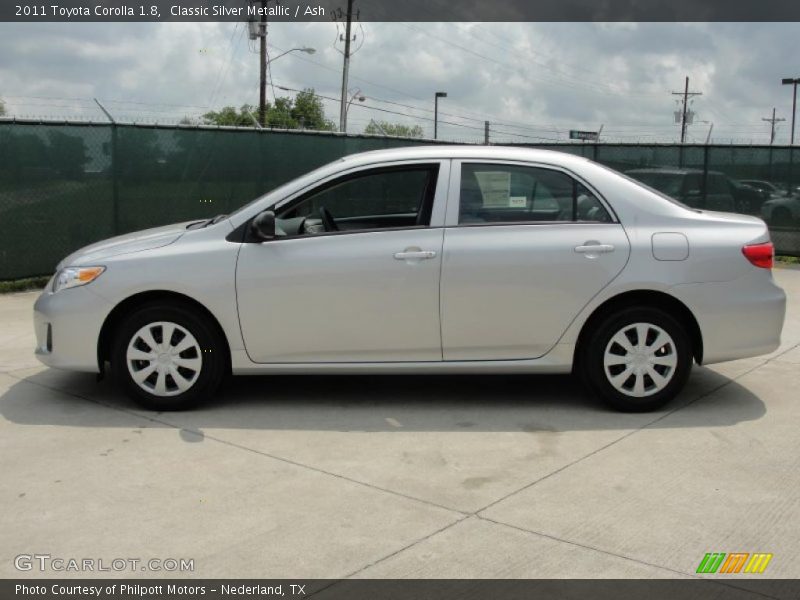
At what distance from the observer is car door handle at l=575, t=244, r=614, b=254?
219 inches

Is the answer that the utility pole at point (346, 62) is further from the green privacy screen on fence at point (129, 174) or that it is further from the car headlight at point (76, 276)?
the car headlight at point (76, 276)

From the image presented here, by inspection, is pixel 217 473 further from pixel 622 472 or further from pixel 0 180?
pixel 0 180

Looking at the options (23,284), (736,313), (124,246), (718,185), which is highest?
(718,185)

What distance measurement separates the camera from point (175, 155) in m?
11.6

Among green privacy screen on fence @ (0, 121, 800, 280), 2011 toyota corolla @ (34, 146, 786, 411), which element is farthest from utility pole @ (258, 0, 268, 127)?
2011 toyota corolla @ (34, 146, 786, 411)

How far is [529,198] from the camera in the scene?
573 cm

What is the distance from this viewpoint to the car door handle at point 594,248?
556cm

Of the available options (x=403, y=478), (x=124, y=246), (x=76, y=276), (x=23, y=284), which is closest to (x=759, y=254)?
(x=403, y=478)

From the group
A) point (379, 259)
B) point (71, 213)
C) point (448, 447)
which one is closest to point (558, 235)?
point (379, 259)

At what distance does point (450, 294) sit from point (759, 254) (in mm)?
2010

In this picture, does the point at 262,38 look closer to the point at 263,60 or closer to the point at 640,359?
the point at 263,60

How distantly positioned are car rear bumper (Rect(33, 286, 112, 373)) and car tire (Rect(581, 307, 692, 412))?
315cm
